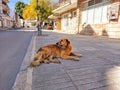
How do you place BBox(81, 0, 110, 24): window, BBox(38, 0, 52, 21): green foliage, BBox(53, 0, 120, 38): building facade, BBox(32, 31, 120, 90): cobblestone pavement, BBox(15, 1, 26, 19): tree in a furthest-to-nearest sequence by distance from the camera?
BBox(15, 1, 26, 19): tree < BBox(38, 0, 52, 21): green foliage < BBox(81, 0, 110, 24): window < BBox(53, 0, 120, 38): building facade < BBox(32, 31, 120, 90): cobblestone pavement

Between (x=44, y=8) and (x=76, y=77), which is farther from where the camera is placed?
(x=44, y=8)

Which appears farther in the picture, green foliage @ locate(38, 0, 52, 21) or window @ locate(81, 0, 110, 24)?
green foliage @ locate(38, 0, 52, 21)

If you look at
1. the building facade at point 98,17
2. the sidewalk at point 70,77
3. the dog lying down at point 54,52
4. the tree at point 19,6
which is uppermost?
the tree at point 19,6

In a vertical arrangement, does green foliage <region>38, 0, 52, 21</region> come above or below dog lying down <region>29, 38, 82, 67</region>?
above

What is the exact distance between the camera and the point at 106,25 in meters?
12.9

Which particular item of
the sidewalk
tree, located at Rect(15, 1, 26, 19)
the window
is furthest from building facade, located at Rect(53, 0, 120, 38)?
tree, located at Rect(15, 1, 26, 19)

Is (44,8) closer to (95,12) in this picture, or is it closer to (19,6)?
(95,12)

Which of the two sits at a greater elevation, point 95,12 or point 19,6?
point 19,6

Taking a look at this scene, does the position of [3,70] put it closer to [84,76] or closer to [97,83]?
[84,76]

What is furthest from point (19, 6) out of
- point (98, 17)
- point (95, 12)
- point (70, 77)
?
point (70, 77)

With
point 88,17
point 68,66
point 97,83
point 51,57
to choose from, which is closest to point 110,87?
point 97,83

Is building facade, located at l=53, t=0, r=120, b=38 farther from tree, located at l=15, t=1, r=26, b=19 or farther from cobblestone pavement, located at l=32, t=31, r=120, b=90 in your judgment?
tree, located at l=15, t=1, r=26, b=19

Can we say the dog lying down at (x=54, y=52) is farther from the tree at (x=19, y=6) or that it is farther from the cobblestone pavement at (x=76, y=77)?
the tree at (x=19, y=6)

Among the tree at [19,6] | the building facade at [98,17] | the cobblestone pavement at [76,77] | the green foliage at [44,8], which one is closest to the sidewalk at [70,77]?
the cobblestone pavement at [76,77]
